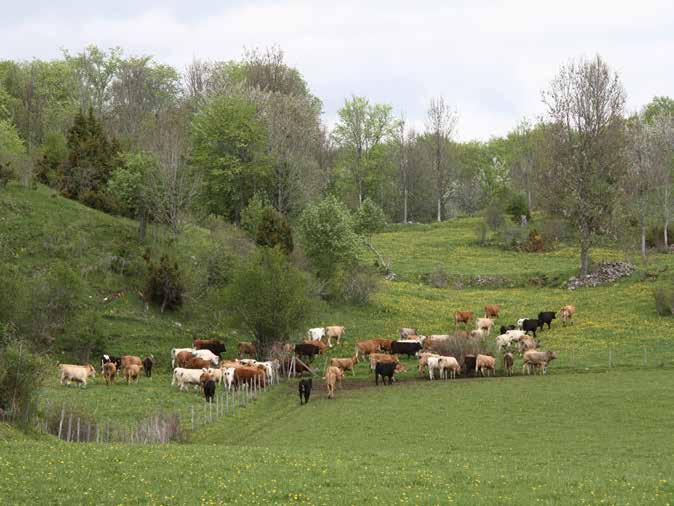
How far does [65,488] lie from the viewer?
1980cm

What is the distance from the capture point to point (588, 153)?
73688mm

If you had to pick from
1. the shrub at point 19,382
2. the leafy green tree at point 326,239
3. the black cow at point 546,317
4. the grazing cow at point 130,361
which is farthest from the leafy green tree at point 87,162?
the shrub at point 19,382

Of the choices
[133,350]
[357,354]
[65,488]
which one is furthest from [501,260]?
[65,488]

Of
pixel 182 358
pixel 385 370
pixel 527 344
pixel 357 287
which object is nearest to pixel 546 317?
pixel 527 344

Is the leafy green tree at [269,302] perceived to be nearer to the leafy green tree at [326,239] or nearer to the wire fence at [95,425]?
the leafy green tree at [326,239]

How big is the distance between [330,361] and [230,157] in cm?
3230

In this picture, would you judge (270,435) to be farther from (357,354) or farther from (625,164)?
(625,164)

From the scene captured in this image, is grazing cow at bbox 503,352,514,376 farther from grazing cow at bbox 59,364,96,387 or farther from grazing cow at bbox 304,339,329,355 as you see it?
grazing cow at bbox 59,364,96,387

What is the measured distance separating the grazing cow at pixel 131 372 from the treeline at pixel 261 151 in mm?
22436

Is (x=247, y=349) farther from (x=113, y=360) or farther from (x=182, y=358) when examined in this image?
(x=113, y=360)

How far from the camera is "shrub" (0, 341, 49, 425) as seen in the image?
97.6ft

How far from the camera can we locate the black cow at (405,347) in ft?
165

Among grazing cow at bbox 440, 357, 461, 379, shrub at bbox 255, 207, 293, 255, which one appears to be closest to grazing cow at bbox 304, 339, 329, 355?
grazing cow at bbox 440, 357, 461, 379

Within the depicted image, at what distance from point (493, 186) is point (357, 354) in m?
85.4
